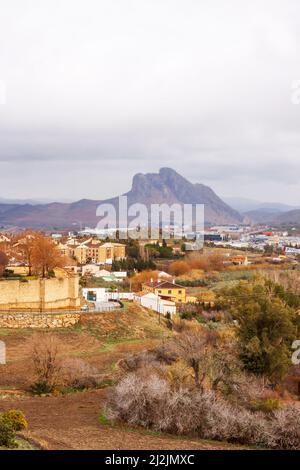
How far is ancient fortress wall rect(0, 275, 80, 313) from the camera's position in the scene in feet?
93.2

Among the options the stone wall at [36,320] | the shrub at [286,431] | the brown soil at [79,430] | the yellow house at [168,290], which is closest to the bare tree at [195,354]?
the brown soil at [79,430]

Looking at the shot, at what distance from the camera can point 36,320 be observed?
2758 centimetres

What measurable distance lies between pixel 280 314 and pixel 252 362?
188 cm

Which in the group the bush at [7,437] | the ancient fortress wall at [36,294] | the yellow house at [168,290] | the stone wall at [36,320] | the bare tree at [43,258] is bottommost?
the yellow house at [168,290]

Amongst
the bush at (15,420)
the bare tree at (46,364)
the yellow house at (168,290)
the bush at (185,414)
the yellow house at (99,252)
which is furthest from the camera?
the yellow house at (99,252)

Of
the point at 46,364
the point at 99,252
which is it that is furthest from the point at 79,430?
the point at 99,252

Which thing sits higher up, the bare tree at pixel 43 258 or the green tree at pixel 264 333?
the bare tree at pixel 43 258

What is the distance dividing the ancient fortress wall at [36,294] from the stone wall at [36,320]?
93 cm

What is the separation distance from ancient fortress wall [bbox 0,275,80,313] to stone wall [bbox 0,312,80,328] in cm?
93

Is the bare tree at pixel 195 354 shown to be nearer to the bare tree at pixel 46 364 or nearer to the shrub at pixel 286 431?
the shrub at pixel 286 431

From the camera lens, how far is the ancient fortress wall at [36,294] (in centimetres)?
2842

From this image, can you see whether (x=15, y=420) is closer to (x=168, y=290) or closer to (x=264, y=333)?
(x=264, y=333)

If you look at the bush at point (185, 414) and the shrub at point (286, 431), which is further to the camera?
the bush at point (185, 414)

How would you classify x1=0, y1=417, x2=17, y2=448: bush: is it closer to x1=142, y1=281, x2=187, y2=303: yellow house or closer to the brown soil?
the brown soil
